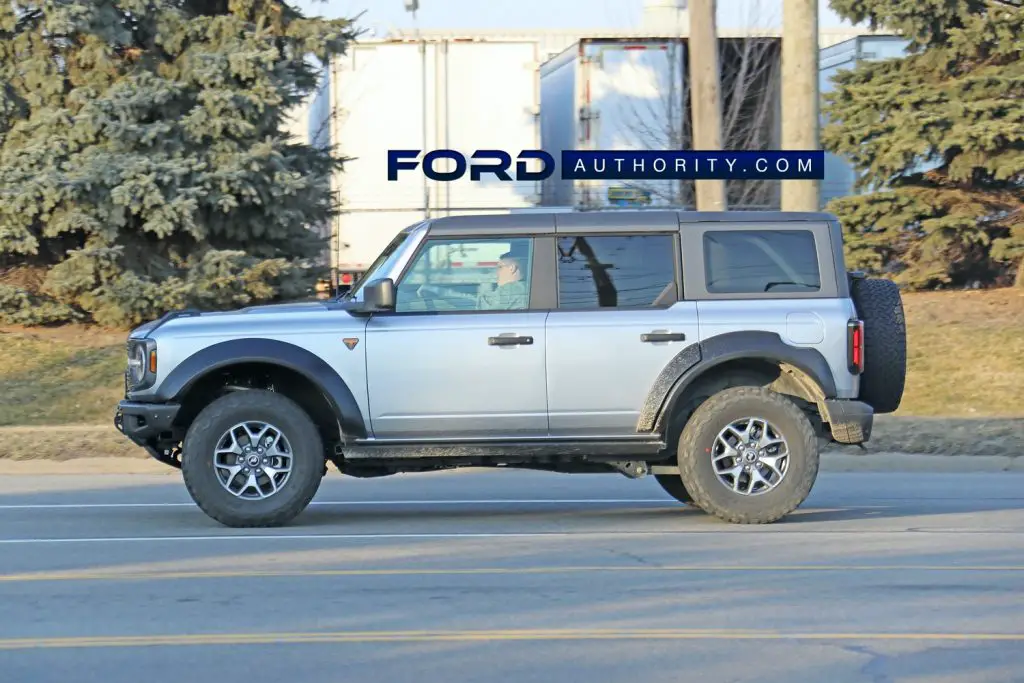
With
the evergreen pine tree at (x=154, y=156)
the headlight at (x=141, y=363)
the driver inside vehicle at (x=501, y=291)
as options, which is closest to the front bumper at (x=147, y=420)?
the headlight at (x=141, y=363)

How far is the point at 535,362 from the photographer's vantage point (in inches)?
353

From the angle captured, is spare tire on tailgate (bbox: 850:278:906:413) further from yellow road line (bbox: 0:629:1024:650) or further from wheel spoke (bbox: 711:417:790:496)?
yellow road line (bbox: 0:629:1024:650)

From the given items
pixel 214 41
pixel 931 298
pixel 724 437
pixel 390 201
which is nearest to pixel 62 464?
pixel 724 437

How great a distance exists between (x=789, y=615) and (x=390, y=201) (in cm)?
1656

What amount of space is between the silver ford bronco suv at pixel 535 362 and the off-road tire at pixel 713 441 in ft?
0.04

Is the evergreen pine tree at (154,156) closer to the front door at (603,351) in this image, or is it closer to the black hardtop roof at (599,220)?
the black hardtop roof at (599,220)

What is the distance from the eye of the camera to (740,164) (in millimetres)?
20328

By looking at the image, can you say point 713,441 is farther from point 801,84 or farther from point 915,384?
point 915,384

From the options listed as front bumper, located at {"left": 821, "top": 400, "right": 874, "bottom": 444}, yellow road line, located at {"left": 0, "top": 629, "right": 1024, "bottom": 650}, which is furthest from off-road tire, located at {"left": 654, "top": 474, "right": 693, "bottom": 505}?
yellow road line, located at {"left": 0, "top": 629, "right": 1024, "bottom": 650}

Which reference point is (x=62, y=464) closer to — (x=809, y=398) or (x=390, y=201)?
(x=809, y=398)

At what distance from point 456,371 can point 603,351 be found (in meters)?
0.94

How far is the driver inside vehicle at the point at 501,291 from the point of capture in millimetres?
9078

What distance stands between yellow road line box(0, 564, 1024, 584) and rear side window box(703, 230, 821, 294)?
214 centimetres

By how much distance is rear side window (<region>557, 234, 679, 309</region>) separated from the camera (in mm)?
9117
